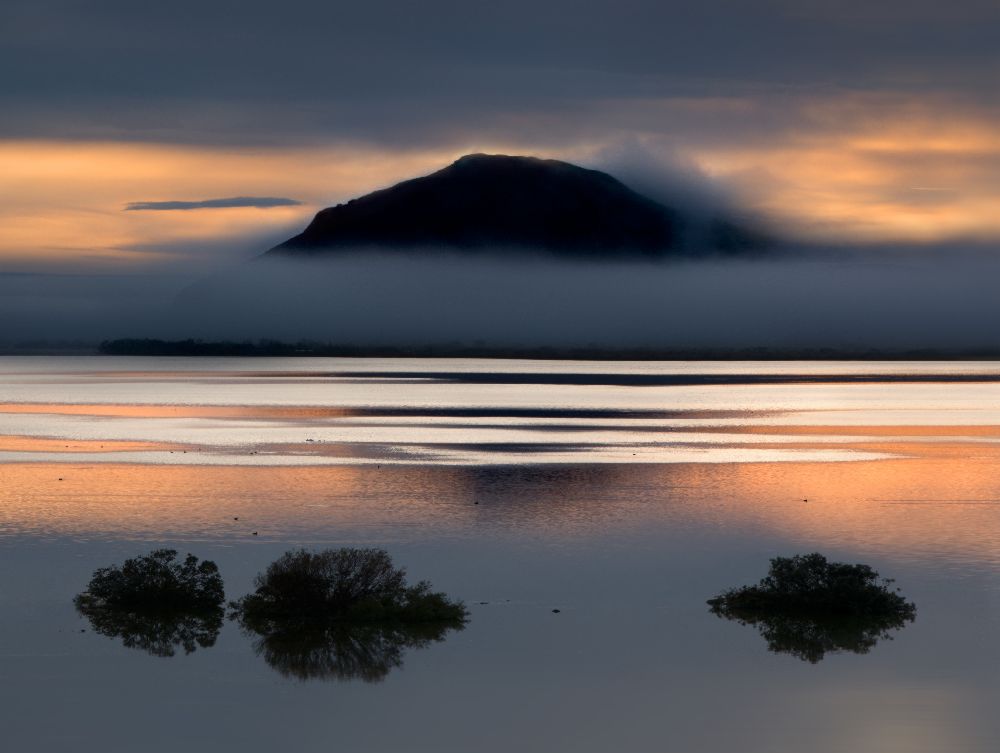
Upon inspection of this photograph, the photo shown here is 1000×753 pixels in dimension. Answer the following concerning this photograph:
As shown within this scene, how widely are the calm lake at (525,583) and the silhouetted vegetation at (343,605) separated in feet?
2.22

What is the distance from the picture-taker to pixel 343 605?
24.1 metres

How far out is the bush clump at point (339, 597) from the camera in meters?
23.9

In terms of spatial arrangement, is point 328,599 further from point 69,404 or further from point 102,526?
point 69,404

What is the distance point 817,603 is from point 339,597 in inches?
326

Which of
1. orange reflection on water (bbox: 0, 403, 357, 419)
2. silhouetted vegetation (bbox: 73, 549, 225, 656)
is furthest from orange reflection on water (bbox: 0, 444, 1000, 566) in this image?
orange reflection on water (bbox: 0, 403, 357, 419)

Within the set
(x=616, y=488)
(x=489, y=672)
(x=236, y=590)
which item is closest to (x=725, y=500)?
(x=616, y=488)

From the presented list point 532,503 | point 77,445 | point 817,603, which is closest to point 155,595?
point 817,603

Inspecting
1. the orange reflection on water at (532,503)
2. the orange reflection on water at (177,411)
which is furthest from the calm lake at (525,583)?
the orange reflection on water at (177,411)

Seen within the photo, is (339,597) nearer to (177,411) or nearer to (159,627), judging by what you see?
(159,627)

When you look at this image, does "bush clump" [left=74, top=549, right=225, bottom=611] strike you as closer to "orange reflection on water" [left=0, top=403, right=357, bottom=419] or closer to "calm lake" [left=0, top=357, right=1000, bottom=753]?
"calm lake" [left=0, top=357, right=1000, bottom=753]

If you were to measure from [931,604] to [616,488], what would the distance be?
21401 mm

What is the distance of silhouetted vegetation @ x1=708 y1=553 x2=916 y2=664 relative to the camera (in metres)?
24.0

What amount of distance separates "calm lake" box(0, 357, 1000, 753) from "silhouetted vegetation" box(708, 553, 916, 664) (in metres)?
0.58

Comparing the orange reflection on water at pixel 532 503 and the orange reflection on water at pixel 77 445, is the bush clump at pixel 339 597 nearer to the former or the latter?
the orange reflection on water at pixel 532 503
